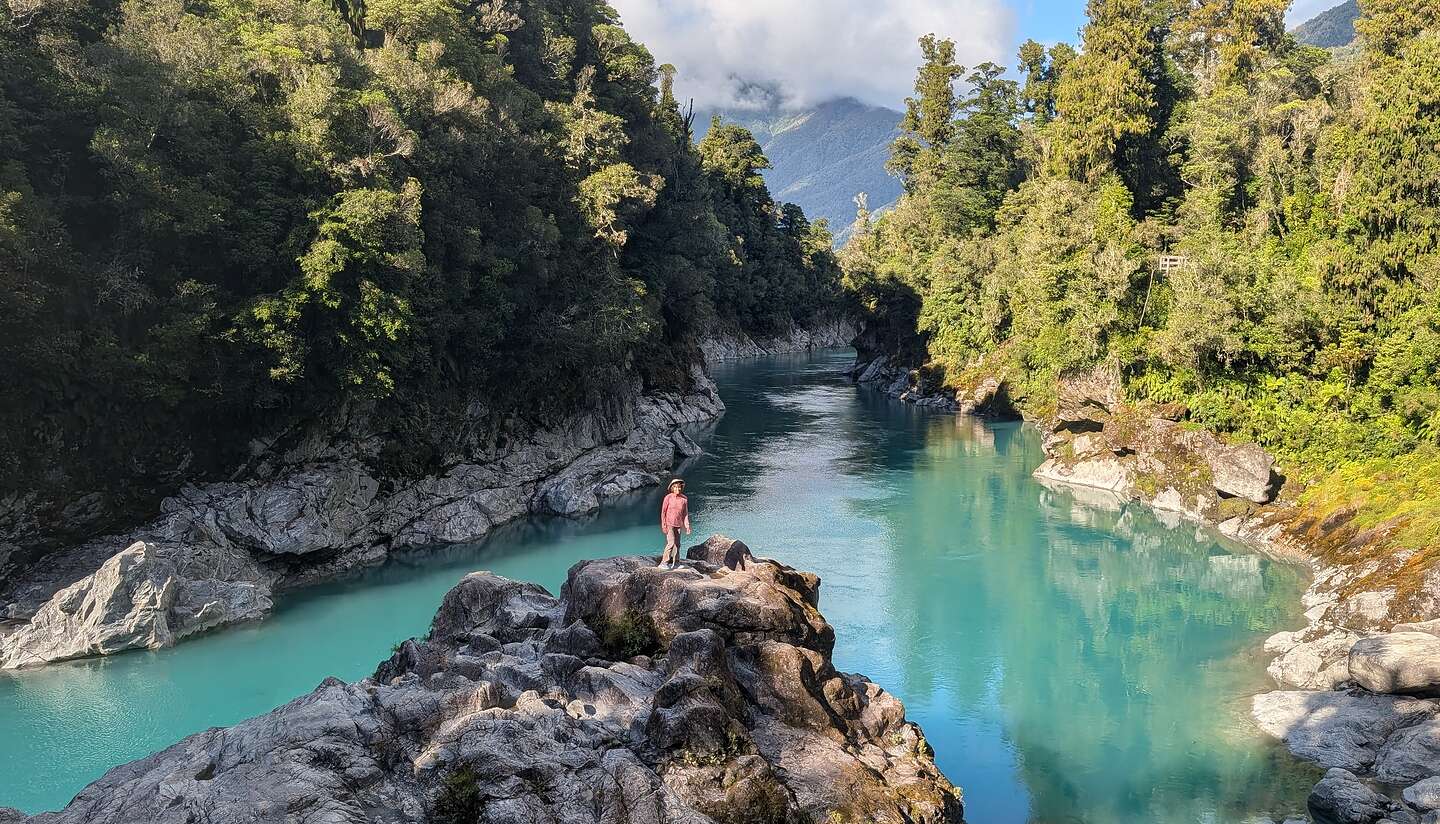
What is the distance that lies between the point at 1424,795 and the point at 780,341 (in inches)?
3911

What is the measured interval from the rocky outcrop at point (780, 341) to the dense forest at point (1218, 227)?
36990 millimetres

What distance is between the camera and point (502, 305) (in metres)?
33.7

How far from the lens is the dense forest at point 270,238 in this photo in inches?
883

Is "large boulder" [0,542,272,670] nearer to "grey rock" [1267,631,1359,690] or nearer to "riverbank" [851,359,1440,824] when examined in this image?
"riverbank" [851,359,1440,824]

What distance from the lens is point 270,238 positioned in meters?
25.6

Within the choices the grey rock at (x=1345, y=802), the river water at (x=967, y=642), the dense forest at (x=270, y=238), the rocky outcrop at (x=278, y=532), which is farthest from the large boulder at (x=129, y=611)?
the grey rock at (x=1345, y=802)

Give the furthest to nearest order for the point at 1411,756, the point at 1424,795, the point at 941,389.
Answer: the point at 941,389
the point at 1411,756
the point at 1424,795

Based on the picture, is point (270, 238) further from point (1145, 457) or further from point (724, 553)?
point (1145, 457)

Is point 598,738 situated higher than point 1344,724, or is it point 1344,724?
point 598,738

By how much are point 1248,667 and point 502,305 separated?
83.8 ft

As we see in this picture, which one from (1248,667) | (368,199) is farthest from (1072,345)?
(368,199)

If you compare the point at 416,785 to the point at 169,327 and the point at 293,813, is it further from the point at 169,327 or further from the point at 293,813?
the point at 169,327

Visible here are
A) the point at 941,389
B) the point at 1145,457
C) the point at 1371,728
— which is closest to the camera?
the point at 1371,728

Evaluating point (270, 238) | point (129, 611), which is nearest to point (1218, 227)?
point (270, 238)
